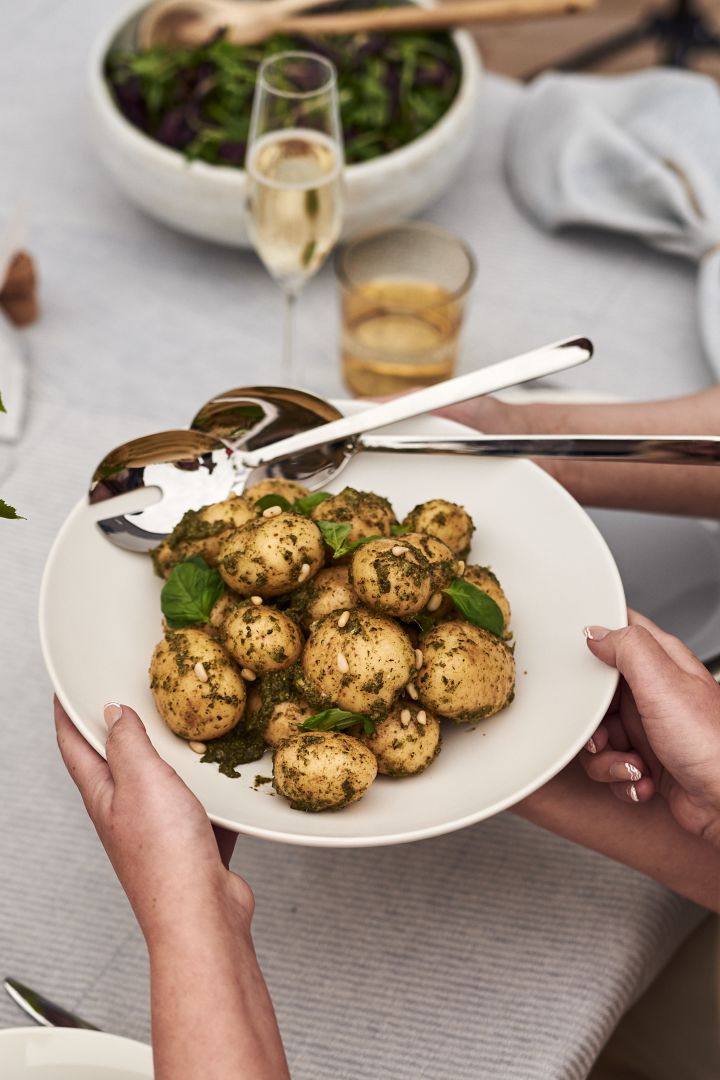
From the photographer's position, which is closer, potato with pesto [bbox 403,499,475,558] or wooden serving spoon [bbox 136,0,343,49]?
potato with pesto [bbox 403,499,475,558]

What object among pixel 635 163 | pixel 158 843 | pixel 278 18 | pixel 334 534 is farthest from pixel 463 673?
pixel 278 18

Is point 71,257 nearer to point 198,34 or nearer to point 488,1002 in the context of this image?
point 198,34

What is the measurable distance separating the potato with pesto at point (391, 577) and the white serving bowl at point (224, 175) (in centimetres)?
75

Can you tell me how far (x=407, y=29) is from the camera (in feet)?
5.44

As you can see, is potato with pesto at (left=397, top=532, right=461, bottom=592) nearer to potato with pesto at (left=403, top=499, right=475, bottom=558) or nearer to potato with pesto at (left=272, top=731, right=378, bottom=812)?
potato with pesto at (left=403, top=499, right=475, bottom=558)

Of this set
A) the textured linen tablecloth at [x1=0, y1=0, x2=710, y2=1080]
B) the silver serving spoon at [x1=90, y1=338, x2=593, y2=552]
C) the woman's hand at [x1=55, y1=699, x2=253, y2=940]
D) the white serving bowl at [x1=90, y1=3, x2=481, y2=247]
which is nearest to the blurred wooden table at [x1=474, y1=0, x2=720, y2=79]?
Result: the textured linen tablecloth at [x1=0, y1=0, x2=710, y2=1080]

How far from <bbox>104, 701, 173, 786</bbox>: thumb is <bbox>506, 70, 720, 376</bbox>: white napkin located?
1.10 metres

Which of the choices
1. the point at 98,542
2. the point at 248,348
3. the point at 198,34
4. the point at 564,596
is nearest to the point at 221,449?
the point at 98,542

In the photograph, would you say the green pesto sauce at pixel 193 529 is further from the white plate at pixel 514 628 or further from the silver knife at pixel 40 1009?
the silver knife at pixel 40 1009

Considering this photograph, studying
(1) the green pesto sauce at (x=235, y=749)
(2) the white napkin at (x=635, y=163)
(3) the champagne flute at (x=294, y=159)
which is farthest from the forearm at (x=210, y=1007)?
(2) the white napkin at (x=635, y=163)

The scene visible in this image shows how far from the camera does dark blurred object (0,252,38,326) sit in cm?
147

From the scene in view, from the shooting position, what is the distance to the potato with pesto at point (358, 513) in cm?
97

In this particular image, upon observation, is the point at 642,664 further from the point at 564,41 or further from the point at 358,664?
the point at 564,41

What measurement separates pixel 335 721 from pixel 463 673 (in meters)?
0.11
